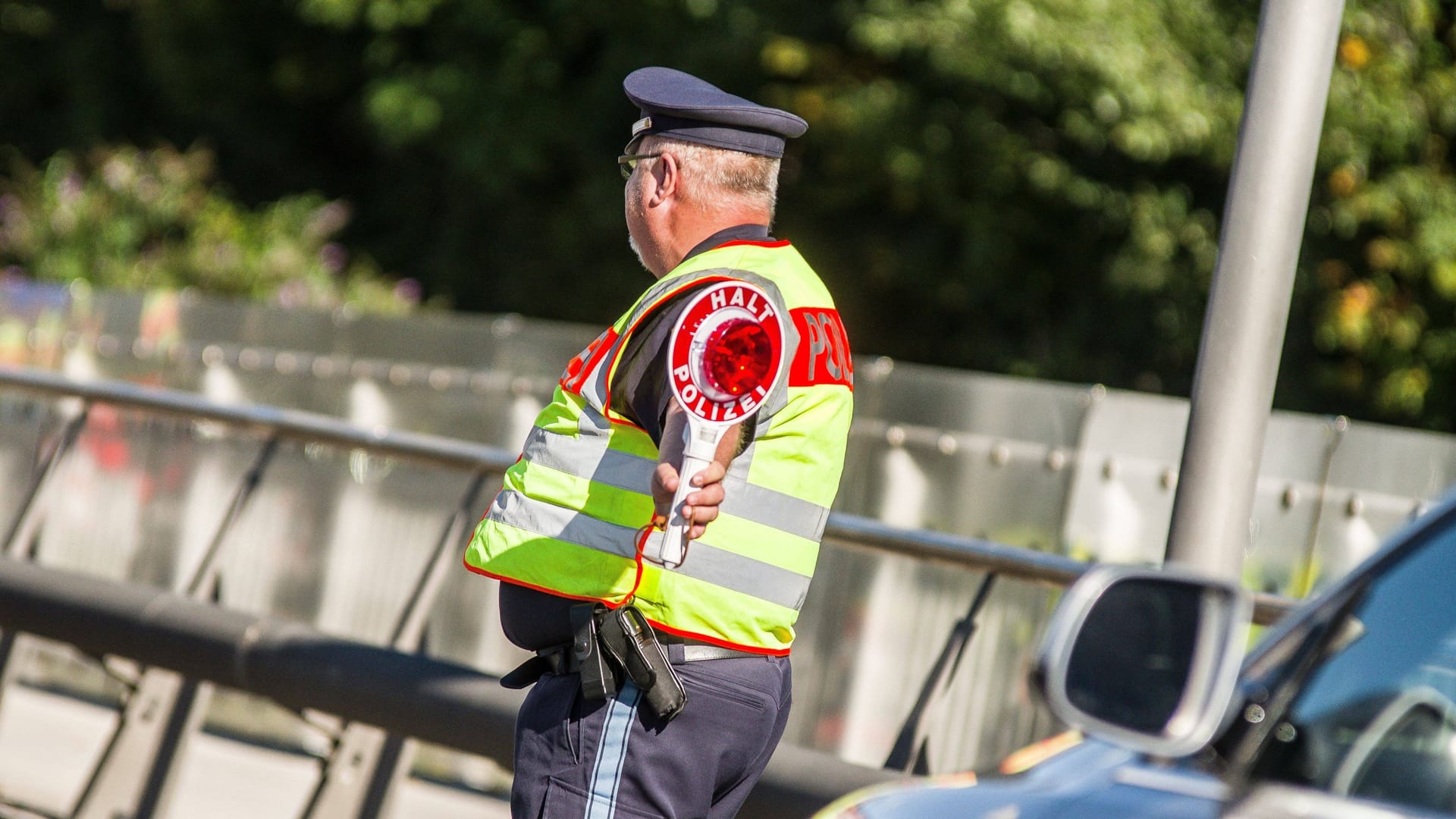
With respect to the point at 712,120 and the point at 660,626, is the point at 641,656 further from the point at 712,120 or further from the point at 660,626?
the point at 712,120

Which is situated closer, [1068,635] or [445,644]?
[1068,635]

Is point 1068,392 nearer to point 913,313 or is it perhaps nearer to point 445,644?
point 445,644

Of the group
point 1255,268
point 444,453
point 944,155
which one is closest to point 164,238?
point 944,155

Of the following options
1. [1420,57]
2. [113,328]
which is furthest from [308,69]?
[1420,57]

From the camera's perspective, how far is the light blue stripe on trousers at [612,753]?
8.93 feet

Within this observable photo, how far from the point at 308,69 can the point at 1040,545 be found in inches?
719

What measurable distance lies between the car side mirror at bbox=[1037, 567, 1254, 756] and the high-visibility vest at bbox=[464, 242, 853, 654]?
33.0 inches

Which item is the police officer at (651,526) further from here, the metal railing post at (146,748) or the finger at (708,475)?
the metal railing post at (146,748)

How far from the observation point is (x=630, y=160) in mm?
2975

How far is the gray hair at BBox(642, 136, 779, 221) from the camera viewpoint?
2867 mm

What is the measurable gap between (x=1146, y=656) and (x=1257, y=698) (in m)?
0.20

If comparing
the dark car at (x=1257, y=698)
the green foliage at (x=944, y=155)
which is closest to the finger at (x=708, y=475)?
the dark car at (x=1257, y=698)

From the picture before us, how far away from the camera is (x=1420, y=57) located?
13875 mm

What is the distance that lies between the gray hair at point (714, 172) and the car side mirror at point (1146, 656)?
3.65 feet
